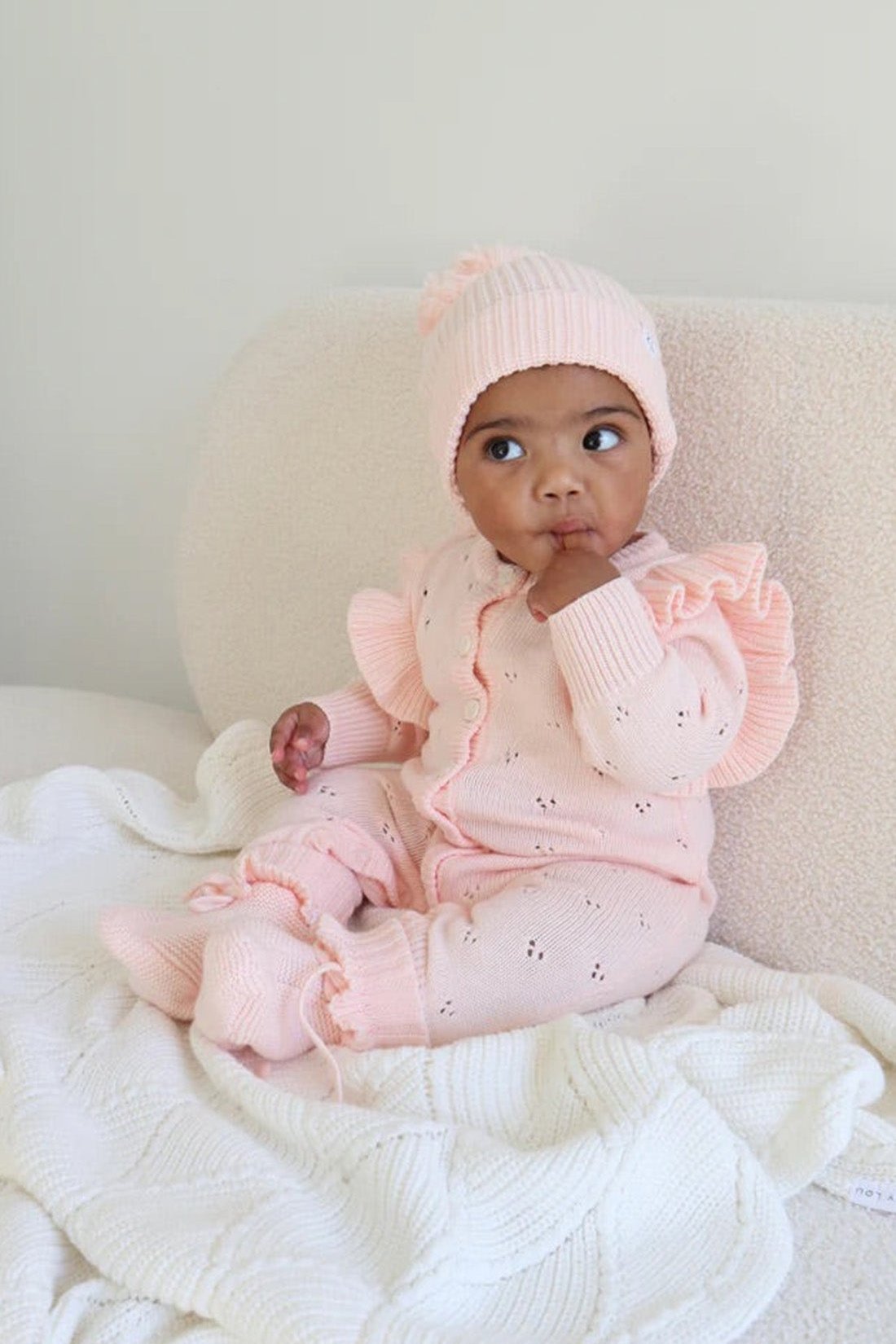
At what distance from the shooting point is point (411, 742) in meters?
1.40

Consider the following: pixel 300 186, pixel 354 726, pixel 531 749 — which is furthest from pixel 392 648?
pixel 300 186

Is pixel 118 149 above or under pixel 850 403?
above

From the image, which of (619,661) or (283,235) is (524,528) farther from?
(283,235)

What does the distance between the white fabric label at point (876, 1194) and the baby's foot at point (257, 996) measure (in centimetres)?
36

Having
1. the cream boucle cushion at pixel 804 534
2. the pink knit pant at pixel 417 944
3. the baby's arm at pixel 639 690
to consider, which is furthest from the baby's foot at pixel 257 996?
the cream boucle cushion at pixel 804 534

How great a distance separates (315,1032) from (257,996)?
0.17 feet

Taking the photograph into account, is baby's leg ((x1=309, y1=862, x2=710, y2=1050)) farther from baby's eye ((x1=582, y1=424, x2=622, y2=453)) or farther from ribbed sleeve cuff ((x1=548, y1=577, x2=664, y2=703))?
baby's eye ((x1=582, y1=424, x2=622, y2=453))

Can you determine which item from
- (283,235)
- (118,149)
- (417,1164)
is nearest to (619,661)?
(417,1164)

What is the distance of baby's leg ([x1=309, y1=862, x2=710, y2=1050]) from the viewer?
1.04 metres

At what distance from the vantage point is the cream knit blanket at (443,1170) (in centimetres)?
79

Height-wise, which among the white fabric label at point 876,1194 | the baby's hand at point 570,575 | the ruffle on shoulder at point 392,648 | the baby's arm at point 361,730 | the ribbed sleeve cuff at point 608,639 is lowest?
the white fabric label at point 876,1194

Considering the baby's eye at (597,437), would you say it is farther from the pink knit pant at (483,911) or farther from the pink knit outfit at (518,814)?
the pink knit pant at (483,911)

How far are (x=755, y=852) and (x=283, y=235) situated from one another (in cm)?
100

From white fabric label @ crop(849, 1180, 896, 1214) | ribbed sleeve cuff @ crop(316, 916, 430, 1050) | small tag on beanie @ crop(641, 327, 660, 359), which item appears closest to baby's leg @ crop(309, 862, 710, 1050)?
ribbed sleeve cuff @ crop(316, 916, 430, 1050)
